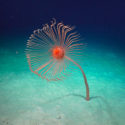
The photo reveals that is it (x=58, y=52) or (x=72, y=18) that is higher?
(x=72, y=18)

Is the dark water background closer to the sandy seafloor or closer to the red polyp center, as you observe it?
the sandy seafloor

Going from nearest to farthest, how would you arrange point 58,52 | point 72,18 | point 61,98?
point 58,52 → point 61,98 → point 72,18

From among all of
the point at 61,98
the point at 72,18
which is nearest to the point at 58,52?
the point at 61,98

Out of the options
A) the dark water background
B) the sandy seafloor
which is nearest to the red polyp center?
the sandy seafloor

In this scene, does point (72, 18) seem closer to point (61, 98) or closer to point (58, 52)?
point (58, 52)

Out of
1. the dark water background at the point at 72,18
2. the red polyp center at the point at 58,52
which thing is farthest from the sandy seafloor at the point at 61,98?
the dark water background at the point at 72,18

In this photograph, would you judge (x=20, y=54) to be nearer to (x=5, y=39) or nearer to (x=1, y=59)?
(x=1, y=59)

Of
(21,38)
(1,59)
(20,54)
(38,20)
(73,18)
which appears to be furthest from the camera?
(73,18)

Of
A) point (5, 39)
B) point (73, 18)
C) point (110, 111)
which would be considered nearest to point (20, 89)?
point (110, 111)
